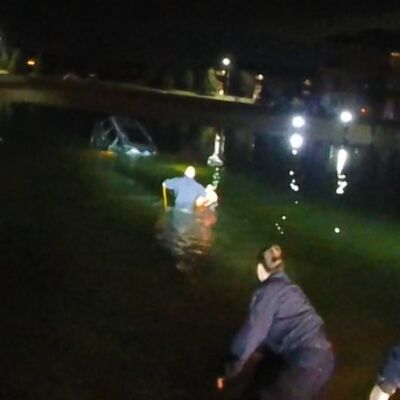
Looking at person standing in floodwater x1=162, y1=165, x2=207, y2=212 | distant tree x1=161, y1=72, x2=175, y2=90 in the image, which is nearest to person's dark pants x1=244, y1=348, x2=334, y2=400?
person standing in floodwater x1=162, y1=165, x2=207, y2=212

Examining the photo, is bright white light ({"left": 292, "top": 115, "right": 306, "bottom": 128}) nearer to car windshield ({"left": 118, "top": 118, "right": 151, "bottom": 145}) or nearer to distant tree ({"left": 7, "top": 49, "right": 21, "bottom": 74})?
car windshield ({"left": 118, "top": 118, "right": 151, "bottom": 145})

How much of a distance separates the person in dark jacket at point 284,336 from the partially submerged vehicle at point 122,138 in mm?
27544

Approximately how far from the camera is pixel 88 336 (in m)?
12.3

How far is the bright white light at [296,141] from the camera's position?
45.3 metres

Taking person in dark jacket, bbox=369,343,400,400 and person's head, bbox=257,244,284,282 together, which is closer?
person in dark jacket, bbox=369,343,400,400

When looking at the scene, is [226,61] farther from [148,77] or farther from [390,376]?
[390,376]

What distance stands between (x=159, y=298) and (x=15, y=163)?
676 inches

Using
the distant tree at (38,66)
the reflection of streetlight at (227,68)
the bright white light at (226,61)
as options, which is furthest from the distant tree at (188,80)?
the distant tree at (38,66)

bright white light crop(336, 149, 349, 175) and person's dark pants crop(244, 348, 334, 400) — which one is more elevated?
person's dark pants crop(244, 348, 334, 400)

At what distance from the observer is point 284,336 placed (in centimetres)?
853

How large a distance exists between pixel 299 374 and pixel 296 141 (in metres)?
39.8

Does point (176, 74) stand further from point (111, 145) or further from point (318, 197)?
point (318, 197)

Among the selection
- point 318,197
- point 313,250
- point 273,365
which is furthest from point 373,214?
point 273,365

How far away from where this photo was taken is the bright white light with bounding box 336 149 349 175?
36897 mm
